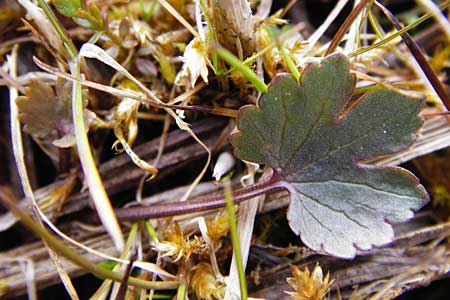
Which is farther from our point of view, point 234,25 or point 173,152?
point 173,152

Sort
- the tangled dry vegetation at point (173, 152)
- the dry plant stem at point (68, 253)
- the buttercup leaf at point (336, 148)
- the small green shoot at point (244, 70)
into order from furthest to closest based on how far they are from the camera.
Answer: the tangled dry vegetation at point (173, 152), the buttercup leaf at point (336, 148), the small green shoot at point (244, 70), the dry plant stem at point (68, 253)

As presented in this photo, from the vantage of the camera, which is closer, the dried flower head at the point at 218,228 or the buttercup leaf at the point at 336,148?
the buttercup leaf at the point at 336,148

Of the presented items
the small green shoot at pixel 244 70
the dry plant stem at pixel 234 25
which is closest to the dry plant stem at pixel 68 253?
the small green shoot at pixel 244 70

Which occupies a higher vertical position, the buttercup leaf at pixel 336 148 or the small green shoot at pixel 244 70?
the small green shoot at pixel 244 70

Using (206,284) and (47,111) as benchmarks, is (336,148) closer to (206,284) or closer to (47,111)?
(206,284)

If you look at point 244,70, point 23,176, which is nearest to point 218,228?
point 244,70

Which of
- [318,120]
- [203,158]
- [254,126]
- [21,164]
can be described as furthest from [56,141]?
[318,120]

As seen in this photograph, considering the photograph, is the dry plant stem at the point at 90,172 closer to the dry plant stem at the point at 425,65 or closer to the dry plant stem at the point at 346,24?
the dry plant stem at the point at 346,24
